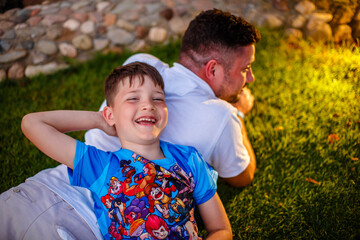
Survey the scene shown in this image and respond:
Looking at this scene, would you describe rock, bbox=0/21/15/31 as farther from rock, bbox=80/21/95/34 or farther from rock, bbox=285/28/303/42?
rock, bbox=285/28/303/42

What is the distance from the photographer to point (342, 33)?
255cm

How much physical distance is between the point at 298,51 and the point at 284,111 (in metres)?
1.05

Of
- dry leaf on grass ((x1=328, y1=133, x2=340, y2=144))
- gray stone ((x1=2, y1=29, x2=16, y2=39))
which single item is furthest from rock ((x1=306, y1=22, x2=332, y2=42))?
gray stone ((x1=2, y1=29, x2=16, y2=39))

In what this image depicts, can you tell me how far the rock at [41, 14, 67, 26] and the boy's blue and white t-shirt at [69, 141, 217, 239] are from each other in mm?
3324

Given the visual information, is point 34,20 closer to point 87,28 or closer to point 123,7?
point 87,28

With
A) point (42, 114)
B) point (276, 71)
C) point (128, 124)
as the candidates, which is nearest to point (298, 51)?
point (276, 71)

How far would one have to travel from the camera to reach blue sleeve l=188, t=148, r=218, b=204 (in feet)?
5.89

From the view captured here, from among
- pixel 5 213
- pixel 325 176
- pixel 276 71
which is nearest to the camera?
pixel 5 213

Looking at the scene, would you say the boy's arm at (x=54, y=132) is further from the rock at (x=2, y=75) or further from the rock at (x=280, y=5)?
the rock at (x=280, y=5)

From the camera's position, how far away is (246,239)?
7.21 ft

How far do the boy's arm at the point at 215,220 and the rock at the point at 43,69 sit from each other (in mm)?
3326

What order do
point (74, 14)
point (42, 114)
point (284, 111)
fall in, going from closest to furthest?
point (42, 114) → point (284, 111) → point (74, 14)

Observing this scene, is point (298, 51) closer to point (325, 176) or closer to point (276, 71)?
point (276, 71)

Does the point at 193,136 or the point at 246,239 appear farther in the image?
the point at 246,239
